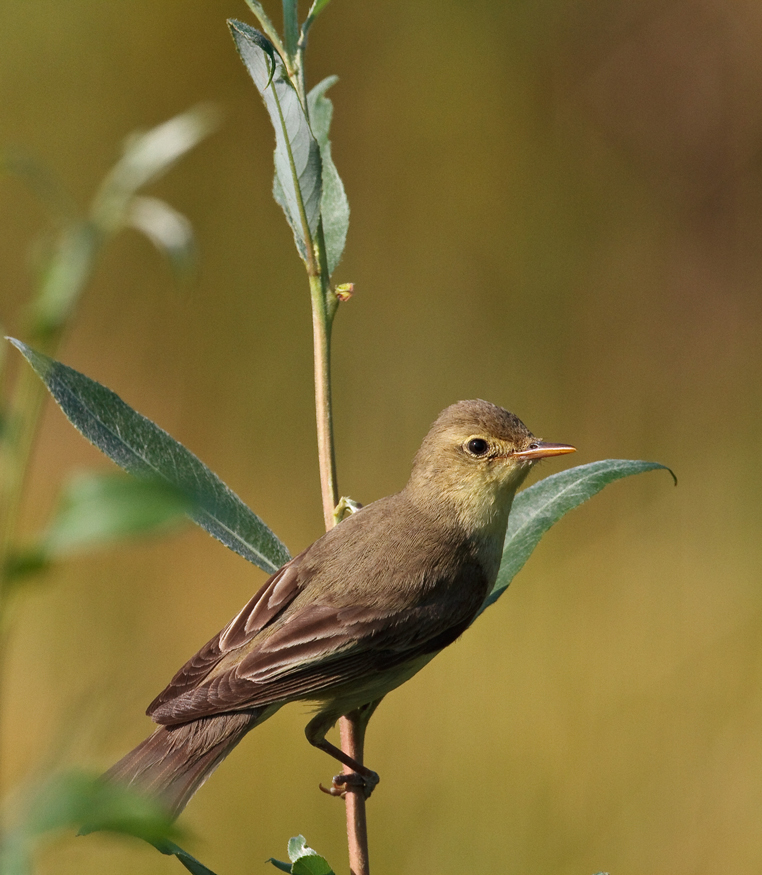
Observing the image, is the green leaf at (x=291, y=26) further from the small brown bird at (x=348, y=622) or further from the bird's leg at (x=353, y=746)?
the bird's leg at (x=353, y=746)

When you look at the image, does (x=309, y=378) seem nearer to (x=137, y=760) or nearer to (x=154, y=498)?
(x=137, y=760)

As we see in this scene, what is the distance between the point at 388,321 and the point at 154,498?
18.5 ft

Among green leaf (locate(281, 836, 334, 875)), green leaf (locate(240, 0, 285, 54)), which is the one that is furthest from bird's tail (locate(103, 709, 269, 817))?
green leaf (locate(240, 0, 285, 54))

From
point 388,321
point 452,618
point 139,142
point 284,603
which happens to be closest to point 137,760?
point 284,603

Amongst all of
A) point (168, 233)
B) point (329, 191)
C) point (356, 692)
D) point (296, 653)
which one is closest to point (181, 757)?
point (296, 653)

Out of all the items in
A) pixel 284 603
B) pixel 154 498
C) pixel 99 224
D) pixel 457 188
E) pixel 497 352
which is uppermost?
pixel 457 188

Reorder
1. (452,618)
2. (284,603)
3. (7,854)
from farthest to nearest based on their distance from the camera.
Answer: (452,618)
(284,603)
(7,854)

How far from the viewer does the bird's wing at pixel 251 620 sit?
2.33m

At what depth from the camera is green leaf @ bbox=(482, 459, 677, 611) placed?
6.16ft

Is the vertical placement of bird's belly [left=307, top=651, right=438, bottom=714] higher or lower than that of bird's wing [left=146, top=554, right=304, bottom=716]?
lower

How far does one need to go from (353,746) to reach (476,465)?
3.55 feet

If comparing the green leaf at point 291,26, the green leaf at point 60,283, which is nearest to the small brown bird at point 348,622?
the green leaf at point 291,26

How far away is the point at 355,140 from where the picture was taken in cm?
614

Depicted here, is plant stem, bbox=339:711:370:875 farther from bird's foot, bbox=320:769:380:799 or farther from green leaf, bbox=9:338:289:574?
green leaf, bbox=9:338:289:574
